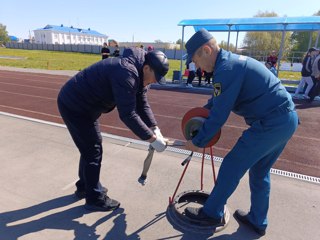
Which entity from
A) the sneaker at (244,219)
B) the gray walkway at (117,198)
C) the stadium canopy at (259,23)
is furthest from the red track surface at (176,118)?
the stadium canopy at (259,23)

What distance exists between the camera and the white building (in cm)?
9562

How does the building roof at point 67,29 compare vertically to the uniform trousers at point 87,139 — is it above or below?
above

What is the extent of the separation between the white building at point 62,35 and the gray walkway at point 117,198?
102m

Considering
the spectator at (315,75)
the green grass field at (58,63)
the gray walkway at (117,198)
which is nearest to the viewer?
the gray walkway at (117,198)

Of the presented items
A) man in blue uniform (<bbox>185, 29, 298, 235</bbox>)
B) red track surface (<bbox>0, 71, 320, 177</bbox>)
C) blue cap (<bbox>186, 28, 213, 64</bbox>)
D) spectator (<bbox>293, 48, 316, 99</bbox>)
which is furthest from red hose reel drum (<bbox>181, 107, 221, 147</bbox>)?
spectator (<bbox>293, 48, 316, 99</bbox>)

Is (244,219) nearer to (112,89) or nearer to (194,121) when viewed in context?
(194,121)

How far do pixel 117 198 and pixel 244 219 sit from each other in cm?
145

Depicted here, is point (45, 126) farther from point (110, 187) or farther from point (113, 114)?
point (110, 187)

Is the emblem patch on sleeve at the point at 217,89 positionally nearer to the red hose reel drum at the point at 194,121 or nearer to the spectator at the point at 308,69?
the red hose reel drum at the point at 194,121

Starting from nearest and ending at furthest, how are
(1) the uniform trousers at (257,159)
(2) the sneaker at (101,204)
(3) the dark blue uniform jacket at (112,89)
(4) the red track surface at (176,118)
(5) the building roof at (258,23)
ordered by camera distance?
(1) the uniform trousers at (257,159) → (3) the dark blue uniform jacket at (112,89) → (2) the sneaker at (101,204) → (4) the red track surface at (176,118) → (5) the building roof at (258,23)

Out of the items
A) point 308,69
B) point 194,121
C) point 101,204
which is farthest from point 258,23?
point 101,204

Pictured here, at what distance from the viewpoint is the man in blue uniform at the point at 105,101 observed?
2389 mm

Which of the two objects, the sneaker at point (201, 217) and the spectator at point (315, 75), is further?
the spectator at point (315, 75)

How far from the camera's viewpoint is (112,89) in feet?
7.96
